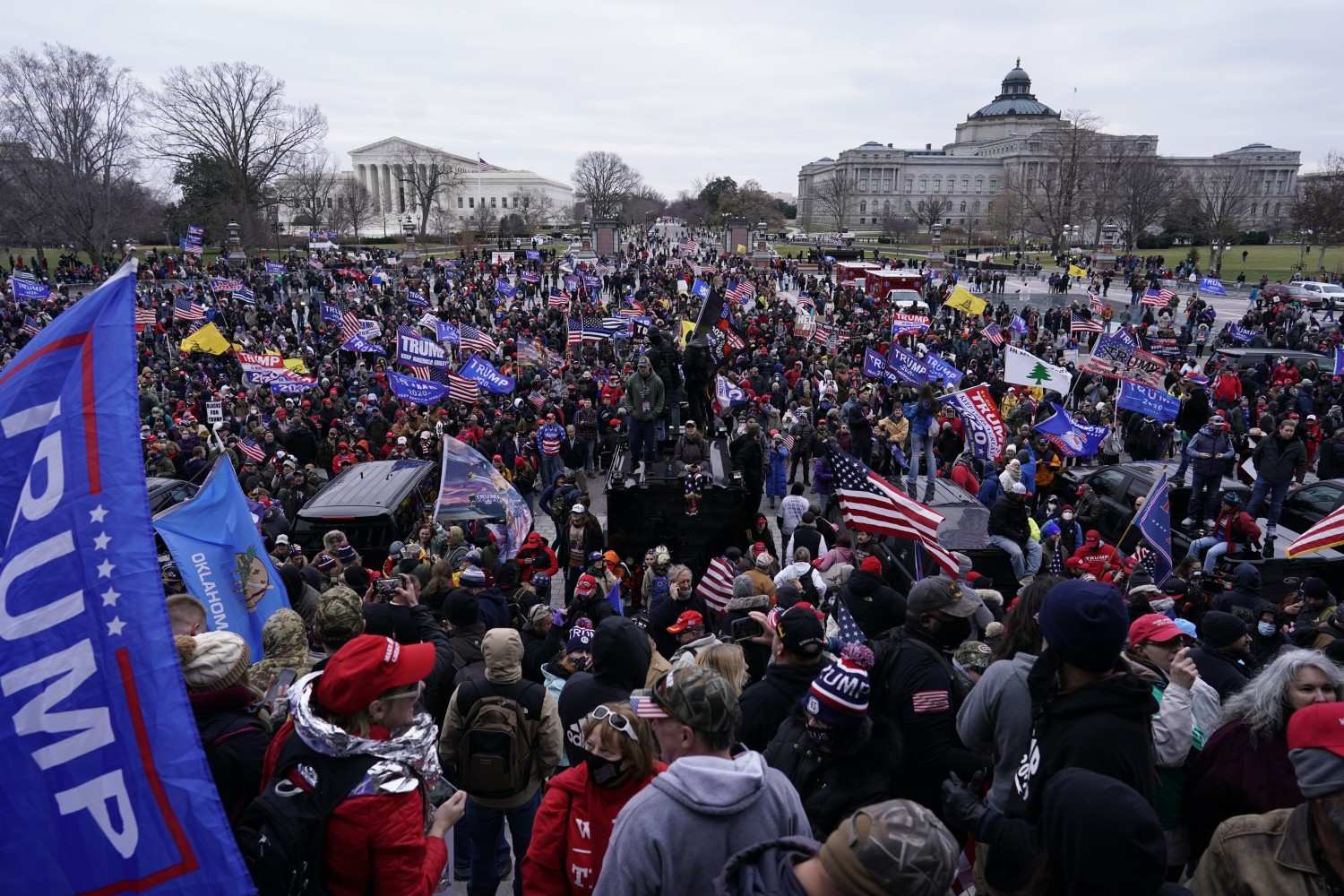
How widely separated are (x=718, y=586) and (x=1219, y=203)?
9558 cm

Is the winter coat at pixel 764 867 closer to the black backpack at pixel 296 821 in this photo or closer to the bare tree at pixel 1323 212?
the black backpack at pixel 296 821

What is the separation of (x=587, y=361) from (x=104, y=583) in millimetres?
21563

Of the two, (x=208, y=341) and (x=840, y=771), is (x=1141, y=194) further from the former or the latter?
(x=840, y=771)

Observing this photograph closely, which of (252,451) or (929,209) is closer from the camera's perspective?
(252,451)

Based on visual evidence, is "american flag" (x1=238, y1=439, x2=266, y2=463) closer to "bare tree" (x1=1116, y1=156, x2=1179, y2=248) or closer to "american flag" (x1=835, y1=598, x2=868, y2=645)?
"american flag" (x1=835, y1=598, x2=868, y2=645)

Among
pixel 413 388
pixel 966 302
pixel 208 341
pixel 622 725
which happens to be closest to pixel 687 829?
pixel 622 725

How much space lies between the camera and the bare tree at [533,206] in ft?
383

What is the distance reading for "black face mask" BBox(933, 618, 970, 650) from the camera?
4473 millimetres

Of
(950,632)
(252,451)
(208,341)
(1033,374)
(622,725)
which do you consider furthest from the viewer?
(208,341)

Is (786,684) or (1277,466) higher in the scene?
(786,684)

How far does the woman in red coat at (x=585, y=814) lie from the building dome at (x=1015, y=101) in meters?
155

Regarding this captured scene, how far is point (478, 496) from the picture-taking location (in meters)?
9.59

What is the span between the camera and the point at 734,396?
16.4m

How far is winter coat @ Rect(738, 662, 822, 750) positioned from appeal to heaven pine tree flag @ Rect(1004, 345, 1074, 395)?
1365cm
